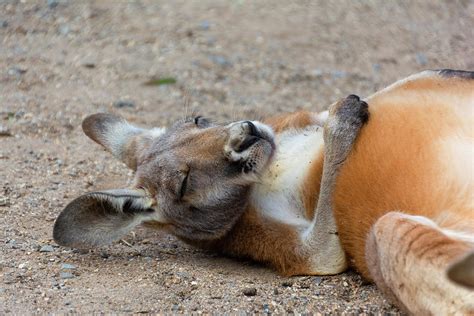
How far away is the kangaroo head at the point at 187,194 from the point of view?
16.4ft

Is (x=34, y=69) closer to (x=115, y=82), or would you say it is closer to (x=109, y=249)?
(x=115, y=82)

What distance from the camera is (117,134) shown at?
5988 millimetres

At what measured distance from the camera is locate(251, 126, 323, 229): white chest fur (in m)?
5.11

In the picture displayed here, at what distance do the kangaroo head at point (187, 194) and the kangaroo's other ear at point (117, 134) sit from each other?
607 mm

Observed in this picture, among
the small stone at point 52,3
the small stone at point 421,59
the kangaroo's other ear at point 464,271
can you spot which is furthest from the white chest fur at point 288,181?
the small stone at point 52,3

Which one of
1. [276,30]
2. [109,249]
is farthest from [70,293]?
[276,30]

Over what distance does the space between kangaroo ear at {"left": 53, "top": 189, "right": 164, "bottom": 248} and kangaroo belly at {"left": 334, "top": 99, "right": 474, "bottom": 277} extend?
1.31 meters

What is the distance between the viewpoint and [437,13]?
34.0 ft

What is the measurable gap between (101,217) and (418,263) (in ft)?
7.24

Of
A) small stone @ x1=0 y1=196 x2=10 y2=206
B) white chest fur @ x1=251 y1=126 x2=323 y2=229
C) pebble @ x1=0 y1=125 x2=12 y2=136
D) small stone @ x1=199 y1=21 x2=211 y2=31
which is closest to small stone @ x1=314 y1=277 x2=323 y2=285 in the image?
white chest fur @ x1=251 y1=126 x2=323 y2=229

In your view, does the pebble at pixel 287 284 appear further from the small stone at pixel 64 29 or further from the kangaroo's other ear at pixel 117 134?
the small stone at pixel 64 29

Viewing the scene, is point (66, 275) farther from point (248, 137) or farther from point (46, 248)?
point (248, 137)

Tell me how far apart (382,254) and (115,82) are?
5079 millimetres

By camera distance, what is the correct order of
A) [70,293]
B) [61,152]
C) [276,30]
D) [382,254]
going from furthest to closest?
[276,30]
[61,152]
[70,293]
[382,254]
